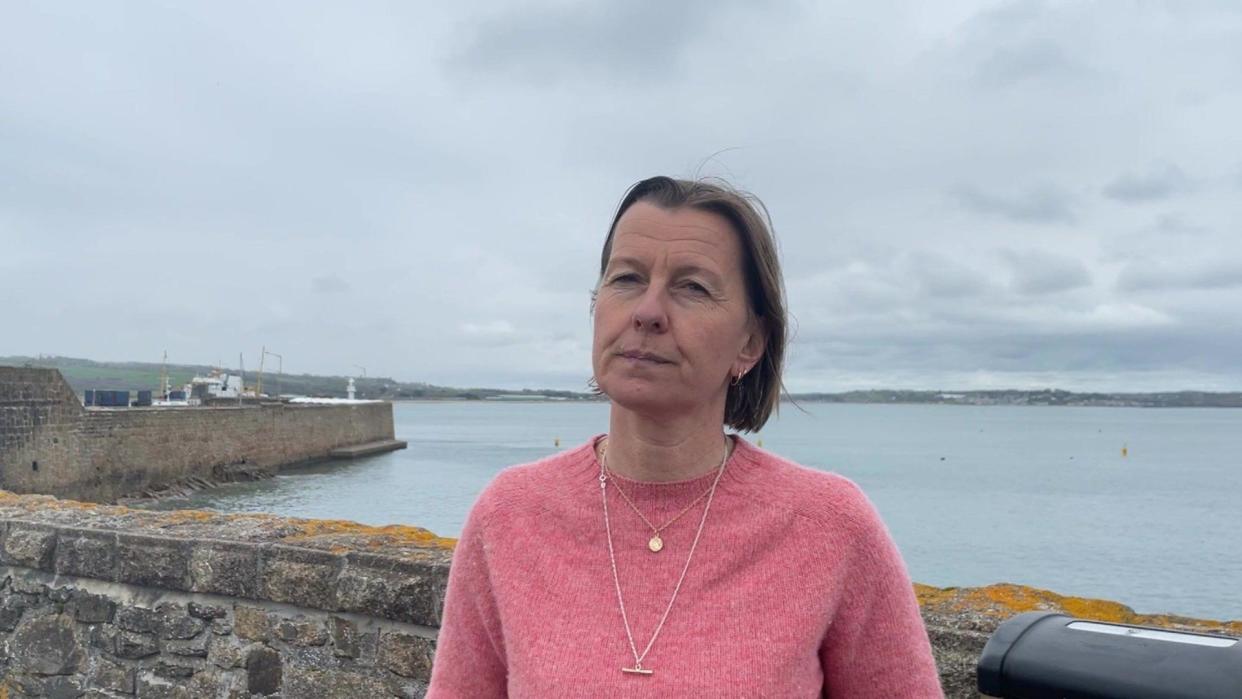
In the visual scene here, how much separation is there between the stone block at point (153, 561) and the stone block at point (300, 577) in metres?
0.35

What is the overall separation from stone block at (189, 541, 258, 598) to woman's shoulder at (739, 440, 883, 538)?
2118 millimetres

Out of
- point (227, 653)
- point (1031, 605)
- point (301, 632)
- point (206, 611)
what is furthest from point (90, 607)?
point (1031, 605)

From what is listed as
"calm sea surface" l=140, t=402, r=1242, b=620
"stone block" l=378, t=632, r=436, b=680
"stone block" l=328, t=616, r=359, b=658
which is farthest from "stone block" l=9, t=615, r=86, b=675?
"calm sea surface" l=140, t=402, r=1242, b=620

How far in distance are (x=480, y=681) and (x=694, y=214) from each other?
0.84 m

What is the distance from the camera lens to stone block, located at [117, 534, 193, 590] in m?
3.18

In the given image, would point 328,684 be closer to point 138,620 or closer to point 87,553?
point 138,620

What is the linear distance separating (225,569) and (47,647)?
0.88m

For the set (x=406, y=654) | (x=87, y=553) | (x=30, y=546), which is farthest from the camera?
(x=30, y=546)

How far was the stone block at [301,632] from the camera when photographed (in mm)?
2926

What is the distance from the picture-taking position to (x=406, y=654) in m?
2.79

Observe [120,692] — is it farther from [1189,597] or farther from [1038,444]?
[1038,444]

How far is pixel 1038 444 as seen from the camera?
7488cm

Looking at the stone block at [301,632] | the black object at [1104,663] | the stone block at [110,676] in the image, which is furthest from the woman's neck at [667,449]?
the stone block at [110,676]

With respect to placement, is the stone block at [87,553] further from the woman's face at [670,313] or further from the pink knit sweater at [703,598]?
the woman's face at [670,313]
